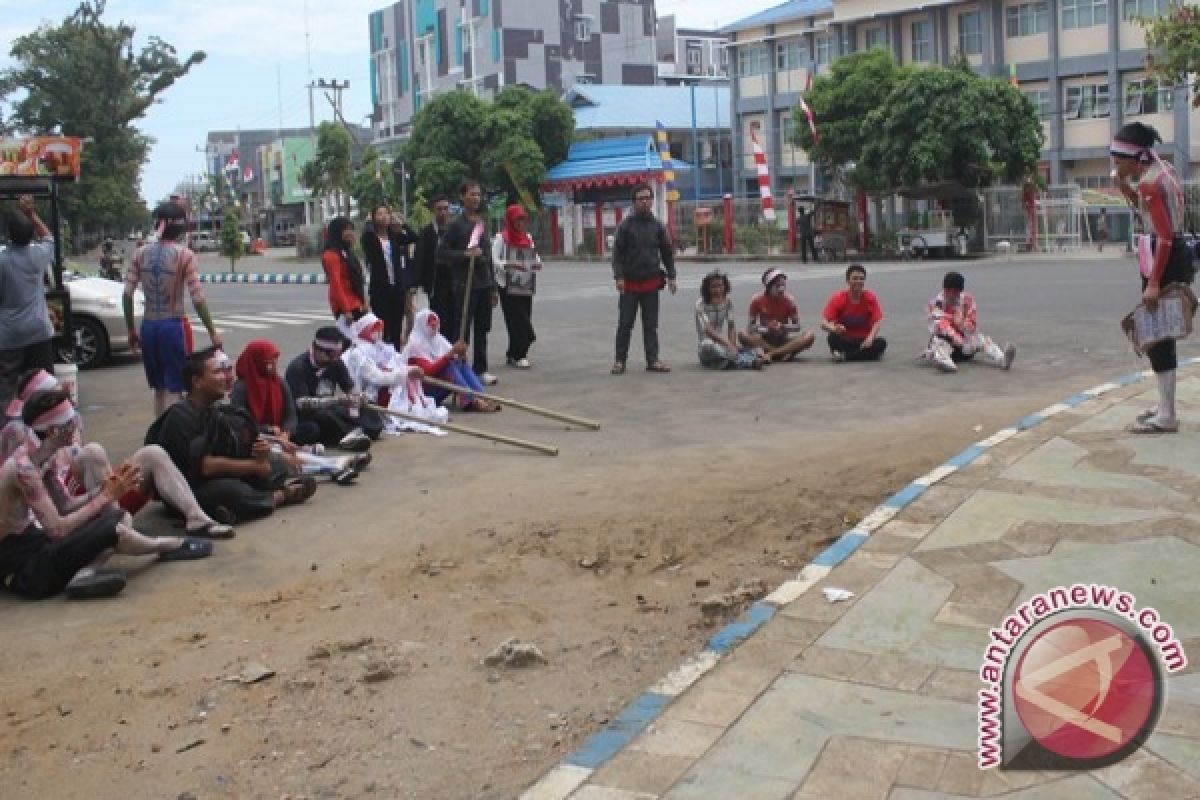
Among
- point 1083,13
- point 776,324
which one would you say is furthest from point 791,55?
point 776,324

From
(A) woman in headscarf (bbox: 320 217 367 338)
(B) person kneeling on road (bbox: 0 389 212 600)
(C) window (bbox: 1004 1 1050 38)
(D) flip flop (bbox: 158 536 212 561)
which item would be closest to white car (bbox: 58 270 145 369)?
(A) woman in headscarf (bbox: 320 217 367 338)

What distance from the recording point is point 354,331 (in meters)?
10.7

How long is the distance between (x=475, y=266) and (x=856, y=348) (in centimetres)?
406

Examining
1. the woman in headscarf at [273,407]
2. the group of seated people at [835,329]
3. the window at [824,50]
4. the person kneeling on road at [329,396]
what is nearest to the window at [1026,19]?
the window at [824,50]

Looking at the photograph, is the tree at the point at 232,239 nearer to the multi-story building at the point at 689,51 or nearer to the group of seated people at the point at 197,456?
the multi-story building at the point at 689,51

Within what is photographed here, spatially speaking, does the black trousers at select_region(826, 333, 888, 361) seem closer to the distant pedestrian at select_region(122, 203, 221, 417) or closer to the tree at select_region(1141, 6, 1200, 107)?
the tree at select_region(1141, 6, 1200, 107)

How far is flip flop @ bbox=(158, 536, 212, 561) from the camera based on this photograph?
6.67 m

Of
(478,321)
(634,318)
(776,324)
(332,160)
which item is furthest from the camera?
(332,160)

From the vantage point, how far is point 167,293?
363 inches

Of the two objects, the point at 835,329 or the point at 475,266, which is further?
the point at 835,329

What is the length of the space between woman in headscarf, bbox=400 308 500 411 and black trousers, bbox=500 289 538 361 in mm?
2316

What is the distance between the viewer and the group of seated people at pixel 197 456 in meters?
6.19

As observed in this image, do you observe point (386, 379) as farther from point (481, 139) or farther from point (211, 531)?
point (481, 139)

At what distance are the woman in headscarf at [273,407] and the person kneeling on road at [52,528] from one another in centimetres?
194
